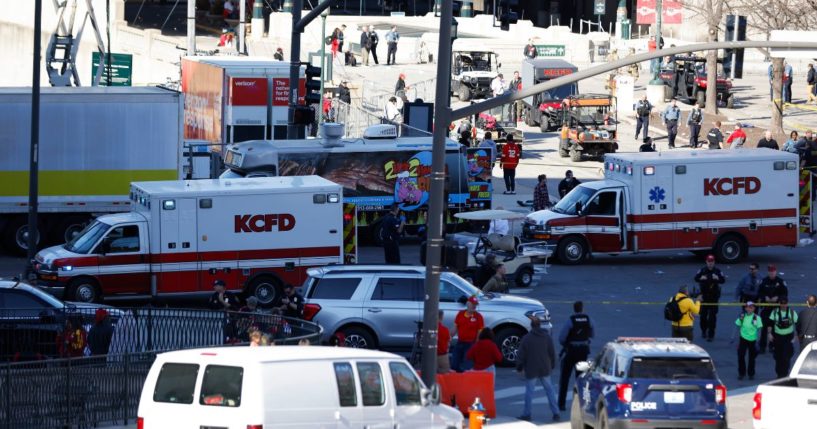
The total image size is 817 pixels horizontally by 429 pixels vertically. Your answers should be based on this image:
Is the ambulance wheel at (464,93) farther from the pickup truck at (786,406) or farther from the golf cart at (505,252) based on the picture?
the pickup truck at (786,406)

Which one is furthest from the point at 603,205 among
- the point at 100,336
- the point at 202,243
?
the point at 100,336

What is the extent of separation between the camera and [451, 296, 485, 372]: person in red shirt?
22688 millimetres

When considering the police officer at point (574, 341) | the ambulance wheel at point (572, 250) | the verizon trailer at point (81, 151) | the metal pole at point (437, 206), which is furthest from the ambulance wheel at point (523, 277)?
the metal pole at point (437, 206)

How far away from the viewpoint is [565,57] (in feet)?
247

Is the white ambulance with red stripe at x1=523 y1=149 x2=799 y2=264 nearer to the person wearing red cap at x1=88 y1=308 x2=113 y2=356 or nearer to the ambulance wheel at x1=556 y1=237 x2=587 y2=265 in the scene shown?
the ambulance wheel at x1=556 y1=237 x2=587 y2=265

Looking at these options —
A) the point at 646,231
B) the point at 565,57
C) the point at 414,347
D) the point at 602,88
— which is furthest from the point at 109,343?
the point at 565,57

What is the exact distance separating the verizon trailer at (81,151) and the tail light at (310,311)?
428 inches

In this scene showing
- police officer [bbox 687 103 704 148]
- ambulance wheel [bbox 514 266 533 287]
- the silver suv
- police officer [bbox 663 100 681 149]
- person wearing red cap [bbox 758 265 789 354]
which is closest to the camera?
the silver suv

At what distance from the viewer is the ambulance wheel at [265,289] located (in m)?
28.4

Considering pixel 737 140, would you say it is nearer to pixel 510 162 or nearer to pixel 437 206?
pixel 510 162

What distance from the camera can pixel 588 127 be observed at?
51.9 metres

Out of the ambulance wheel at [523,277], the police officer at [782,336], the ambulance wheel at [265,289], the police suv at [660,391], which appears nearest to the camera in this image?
the police suv at [660,391]

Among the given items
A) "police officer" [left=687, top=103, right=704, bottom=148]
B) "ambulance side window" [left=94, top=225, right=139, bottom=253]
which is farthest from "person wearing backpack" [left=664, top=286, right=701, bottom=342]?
"police officer" [left=687, top=103, right=704, bottom=148]

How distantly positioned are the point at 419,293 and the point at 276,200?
16.6ft
